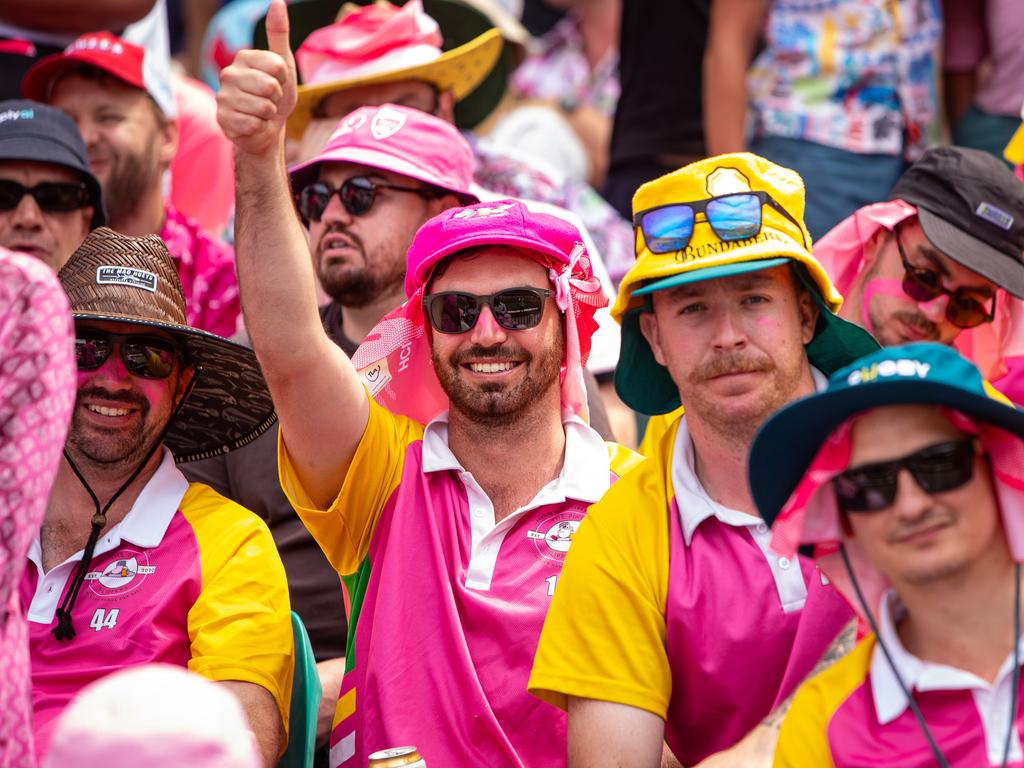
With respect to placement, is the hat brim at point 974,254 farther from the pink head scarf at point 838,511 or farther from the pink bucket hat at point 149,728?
the pink bucket hat at point 149,728

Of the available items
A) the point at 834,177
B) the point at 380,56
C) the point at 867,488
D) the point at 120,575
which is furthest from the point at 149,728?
the point at 834,177

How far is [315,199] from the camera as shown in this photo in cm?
483

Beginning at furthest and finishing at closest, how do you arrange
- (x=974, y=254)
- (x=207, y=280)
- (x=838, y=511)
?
(x=207, y=280)
(x=974, y=254)
(x=838, y=511)

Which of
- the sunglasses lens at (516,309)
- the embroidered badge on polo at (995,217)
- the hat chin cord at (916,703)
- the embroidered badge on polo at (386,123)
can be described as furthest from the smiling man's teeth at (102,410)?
the embroidered badge on polo at (995,217)

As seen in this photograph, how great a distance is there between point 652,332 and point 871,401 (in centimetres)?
111

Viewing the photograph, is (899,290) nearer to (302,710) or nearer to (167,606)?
(302,710)

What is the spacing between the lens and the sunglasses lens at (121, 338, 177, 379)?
11.9 feet

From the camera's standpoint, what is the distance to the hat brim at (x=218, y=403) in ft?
12.2

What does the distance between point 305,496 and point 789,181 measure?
53.5 inches

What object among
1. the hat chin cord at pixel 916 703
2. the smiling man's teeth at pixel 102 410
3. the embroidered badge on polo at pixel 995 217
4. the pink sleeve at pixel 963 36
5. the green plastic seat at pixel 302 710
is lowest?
the green plastic seat at pixel 302 710

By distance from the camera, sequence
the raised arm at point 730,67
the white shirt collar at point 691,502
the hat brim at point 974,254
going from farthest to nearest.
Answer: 1. the raised arm at point 730,67
2. the hat brim at point 974,254
3. the white shirt collar at point 691,502

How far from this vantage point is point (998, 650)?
2578mm

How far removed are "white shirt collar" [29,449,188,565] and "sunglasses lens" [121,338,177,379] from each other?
23cm

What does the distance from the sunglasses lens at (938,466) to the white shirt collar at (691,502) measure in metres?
0.70
